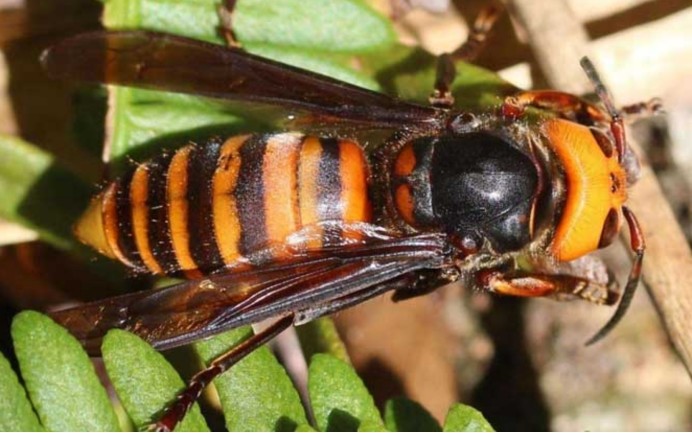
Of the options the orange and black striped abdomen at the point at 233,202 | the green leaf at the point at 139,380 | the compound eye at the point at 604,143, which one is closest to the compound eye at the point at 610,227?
the compound eye at the point at 604,143

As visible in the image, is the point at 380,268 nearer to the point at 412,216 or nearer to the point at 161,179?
the point at 412,216

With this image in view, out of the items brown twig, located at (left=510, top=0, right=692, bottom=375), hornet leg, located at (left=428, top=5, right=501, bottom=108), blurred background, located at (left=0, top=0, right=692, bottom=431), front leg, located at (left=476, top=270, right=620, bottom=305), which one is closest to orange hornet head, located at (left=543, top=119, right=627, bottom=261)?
front leg, located at (left=476, top=270, right=620, bottom=305)

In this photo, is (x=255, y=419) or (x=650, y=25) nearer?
(x=255, y=419)

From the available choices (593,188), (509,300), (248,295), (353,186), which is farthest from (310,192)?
(509,300)

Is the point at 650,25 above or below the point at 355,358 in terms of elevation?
above

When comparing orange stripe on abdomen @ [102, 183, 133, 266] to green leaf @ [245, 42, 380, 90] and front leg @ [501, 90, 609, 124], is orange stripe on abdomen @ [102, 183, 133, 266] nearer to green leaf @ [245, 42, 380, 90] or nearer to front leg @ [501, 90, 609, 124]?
green leaf @ [245, 42, 380, 90]

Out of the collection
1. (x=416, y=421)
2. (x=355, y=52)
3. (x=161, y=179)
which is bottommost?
(x=416, y=421)

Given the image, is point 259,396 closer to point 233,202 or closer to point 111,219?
point 233,202

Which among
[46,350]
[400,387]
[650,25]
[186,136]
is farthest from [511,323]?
[46,350]
